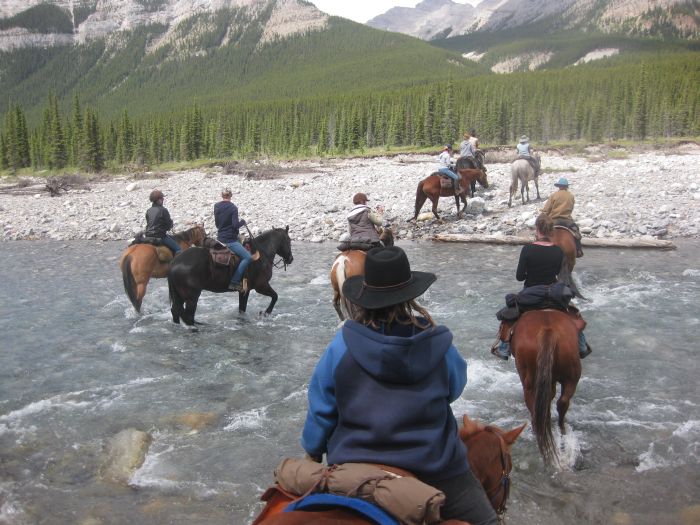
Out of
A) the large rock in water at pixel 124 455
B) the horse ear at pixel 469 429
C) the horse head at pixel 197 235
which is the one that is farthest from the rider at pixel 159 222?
the horse ear at pixel 469 429

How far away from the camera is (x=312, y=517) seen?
242 centimetres

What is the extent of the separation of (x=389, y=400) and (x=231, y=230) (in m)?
9.03

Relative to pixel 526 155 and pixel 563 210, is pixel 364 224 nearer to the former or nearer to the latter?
pixel 563 210

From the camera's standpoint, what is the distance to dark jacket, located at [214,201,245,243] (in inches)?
440

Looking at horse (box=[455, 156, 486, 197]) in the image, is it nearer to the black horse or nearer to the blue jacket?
the black horse

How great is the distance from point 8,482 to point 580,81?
11148 centimetres

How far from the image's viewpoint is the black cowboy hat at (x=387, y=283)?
3123mm

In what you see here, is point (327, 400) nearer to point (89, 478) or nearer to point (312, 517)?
point (312, 517)

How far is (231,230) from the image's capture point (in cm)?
1144

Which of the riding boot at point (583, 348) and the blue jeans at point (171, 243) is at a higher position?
the blue jeans at point (171, 243)

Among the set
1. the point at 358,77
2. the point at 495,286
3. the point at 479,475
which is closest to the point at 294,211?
the point at 495,286

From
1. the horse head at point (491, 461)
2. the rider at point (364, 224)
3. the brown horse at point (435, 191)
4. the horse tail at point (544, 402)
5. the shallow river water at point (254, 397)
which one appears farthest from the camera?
the brown horse at point (435, 191)

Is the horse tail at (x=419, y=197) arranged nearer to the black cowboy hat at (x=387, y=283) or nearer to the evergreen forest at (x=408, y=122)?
the black cowboy hat at (x=387, y=283)

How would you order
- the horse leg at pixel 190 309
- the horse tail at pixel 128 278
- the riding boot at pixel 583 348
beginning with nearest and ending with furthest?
the riding boot at pixel 583 348 → the horse leg at pixel 190 309 → the horse tail at pixel 128 278
